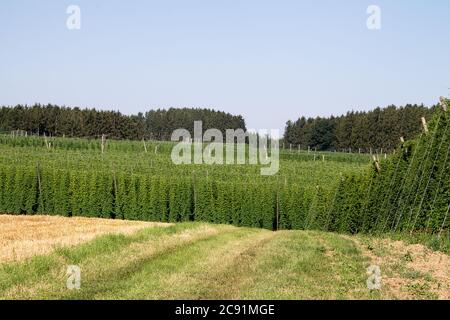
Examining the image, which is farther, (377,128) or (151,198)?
(377,128)

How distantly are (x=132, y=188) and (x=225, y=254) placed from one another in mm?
29384

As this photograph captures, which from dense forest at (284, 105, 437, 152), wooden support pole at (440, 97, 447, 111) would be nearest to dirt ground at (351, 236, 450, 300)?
wooden support pole at (440, 97, 447, 111)

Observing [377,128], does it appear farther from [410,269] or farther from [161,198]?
[410,269]

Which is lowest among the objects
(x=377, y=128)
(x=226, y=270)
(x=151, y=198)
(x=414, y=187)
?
(x=151, y=198)

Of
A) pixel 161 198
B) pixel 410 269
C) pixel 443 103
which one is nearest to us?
pixel 410 269

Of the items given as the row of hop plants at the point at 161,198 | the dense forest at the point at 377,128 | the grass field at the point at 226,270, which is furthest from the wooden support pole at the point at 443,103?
the dense forest at the point at 377,128

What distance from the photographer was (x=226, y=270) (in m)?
12.3

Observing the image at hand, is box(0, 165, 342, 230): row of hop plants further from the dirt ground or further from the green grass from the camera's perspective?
the dirt ground

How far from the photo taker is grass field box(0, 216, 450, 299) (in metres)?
9.94

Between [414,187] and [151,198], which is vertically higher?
[414,187]

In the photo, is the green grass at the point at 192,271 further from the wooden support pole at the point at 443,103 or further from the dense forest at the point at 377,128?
the dense forest at the point at 377,128

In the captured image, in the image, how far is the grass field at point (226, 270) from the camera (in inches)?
391

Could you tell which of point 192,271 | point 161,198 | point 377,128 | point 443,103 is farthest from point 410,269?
point 377,128

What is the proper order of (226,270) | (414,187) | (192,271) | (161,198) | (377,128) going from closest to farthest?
(192,271)
(226,270)
(414,187)
(161,198)
(377,128)
